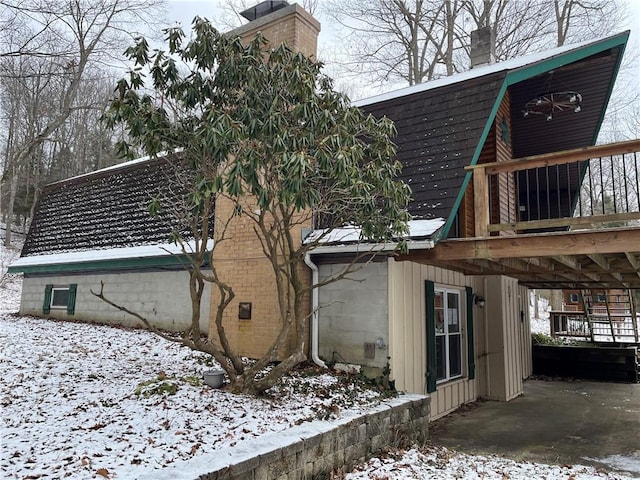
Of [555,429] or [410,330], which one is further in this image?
[555,429]

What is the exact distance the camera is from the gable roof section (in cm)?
645

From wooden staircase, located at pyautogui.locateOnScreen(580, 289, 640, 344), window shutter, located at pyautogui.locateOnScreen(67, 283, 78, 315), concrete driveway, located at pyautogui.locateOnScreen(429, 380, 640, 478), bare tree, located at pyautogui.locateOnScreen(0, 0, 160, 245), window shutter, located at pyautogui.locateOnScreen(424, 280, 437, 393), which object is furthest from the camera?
wooden staircase, located at pyautogui.locateOnScreen(580, 289, 640, 344)

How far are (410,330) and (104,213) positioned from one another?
8.50 metres

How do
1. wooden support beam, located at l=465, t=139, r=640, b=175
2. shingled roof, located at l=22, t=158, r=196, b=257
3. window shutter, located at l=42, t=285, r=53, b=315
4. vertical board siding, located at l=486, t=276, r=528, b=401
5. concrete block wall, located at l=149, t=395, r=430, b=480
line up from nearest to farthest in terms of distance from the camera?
concrete block wall, located at l=149, t=395, r=430, b=480 → wooden support beam, located at l=465, t=139, r=640, b=175 → vertical board siding, located at l=486, t=276, r=528, b=401 → shingled roof, located at l=22, t=158, r=196, b=257 → window shutter, located at l=42, t=285, r=53, b=315

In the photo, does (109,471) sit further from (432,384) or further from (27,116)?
(27,116)

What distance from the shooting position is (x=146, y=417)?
4480 mm

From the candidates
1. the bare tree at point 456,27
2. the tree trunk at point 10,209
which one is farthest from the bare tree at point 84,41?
the tree trunk at point 10,209

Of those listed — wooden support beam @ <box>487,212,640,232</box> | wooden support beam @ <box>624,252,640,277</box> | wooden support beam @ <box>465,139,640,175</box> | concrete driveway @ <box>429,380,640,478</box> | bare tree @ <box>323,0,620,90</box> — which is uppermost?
bare tree @ <box>323,0,620,90</box>

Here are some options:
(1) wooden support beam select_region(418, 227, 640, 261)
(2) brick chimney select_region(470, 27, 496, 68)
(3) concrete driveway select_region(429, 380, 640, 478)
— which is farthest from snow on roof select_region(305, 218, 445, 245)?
(2) brick chimney select_region(470, 27, 496, 68)

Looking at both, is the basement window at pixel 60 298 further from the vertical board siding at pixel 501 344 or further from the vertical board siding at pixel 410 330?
the vertical board siding at pixel 501 344

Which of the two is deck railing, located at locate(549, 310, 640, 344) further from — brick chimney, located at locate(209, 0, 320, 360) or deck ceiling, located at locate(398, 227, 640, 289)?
brick chimney, located at locate(209, 0, 320, 360)

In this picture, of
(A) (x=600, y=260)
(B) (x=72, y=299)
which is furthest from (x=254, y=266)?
(B) (x=72, y=299)

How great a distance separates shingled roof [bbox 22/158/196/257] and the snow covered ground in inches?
144

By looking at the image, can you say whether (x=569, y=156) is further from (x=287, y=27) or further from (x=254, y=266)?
(x=287, y=27)
